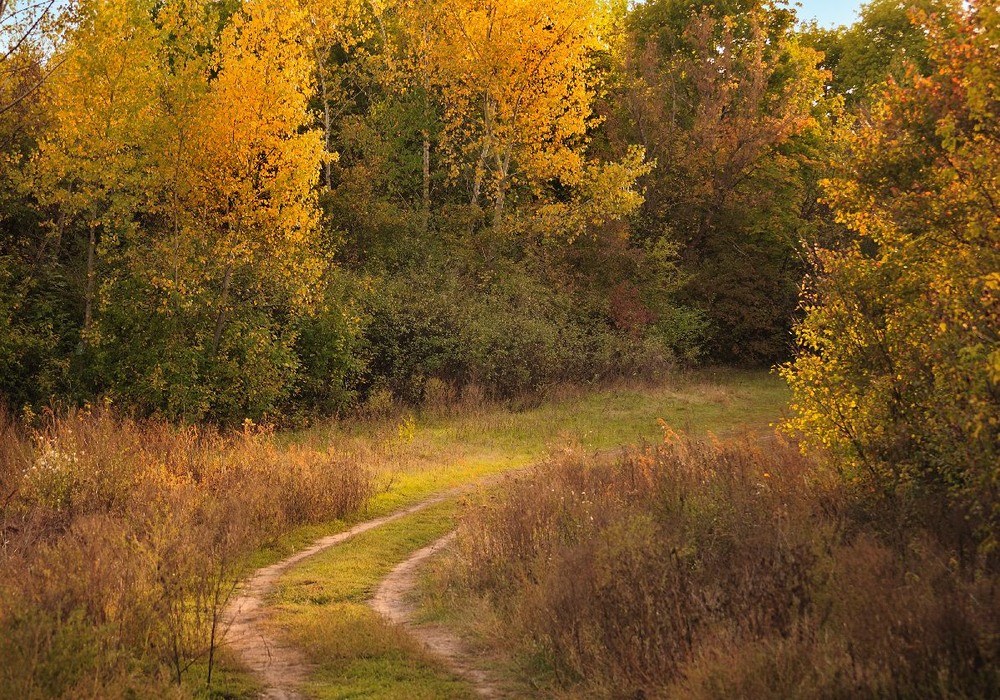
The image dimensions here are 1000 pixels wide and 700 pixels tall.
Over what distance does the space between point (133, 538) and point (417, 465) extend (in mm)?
9503

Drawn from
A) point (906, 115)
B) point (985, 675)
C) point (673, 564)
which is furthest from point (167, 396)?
point (985, 675)

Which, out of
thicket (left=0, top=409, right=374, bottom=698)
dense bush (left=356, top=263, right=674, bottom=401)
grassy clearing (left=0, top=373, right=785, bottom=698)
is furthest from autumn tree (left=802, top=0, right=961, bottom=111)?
thicket (left=0, top=409, right=374, bottom=698)

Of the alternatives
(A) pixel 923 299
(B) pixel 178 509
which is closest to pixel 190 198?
(B) pixel 178 509

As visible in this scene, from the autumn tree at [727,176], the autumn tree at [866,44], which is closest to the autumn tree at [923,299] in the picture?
the autumn tree at [727,176]

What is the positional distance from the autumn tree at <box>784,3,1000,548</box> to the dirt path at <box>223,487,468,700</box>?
5.99 meters

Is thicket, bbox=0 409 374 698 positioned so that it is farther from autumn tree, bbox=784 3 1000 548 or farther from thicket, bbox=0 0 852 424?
autumn tree, bbox=784 3 1000 548

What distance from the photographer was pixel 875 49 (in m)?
48.5

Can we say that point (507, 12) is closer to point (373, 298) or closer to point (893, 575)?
point (373, 298)

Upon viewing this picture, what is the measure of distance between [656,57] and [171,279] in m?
27.0

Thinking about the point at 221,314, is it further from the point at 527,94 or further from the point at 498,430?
the point at 527,94

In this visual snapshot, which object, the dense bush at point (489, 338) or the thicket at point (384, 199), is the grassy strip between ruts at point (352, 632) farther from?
the dense bush at point (489, 338)

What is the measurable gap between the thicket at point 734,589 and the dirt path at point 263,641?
1941mm

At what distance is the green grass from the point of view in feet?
26.9

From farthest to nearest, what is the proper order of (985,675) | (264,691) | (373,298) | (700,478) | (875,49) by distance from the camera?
(875,49)
(373,298)
(700,478)
(264,691)
(985,675)
